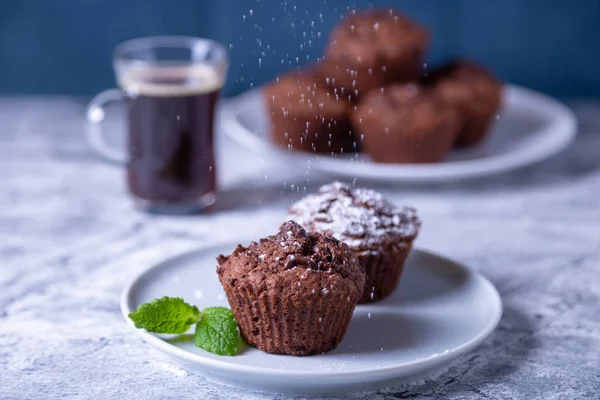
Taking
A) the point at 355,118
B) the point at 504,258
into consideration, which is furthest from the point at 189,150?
the point at 504,258

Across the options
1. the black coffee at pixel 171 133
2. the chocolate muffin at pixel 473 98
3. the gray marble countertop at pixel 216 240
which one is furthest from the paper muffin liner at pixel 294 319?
the chocolate muffin at pixel 473 98

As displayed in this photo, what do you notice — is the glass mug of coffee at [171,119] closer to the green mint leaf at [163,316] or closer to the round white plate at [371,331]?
the round white plate at [371,331]

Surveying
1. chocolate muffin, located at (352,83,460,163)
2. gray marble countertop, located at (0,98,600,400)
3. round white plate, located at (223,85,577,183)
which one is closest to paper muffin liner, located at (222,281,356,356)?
gray marble countertop, located at (0,98,600,400)

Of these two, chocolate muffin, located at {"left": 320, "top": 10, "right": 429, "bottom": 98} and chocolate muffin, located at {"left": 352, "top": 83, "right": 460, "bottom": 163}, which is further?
chocolate muffin, located at {"left": 320, "top": 10, "right": 429, "bottom": 98}

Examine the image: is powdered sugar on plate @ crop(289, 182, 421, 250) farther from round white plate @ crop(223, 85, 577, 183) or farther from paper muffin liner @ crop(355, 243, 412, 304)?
round white plate @ crop(223, 85, 577, 183)

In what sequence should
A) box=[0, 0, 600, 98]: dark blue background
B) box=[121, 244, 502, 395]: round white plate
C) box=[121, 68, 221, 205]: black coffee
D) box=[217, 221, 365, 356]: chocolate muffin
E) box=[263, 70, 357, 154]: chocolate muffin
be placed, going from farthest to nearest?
box=[0, 0, 600, 98]: dark blue background → box=[263, 70, 357, 154]: chocolate muffin → box=[121, 68, 221, 205]: black coffee → box=[217, 221, 365, 356]: chocolate muffin → box=[121, 244, 502, 395]: round white plate

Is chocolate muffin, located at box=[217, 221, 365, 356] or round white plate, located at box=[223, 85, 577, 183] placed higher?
chocolate muffin, located at box=[217, 221, 365, 356]

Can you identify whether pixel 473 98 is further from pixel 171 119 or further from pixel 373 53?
pixel 171 119
